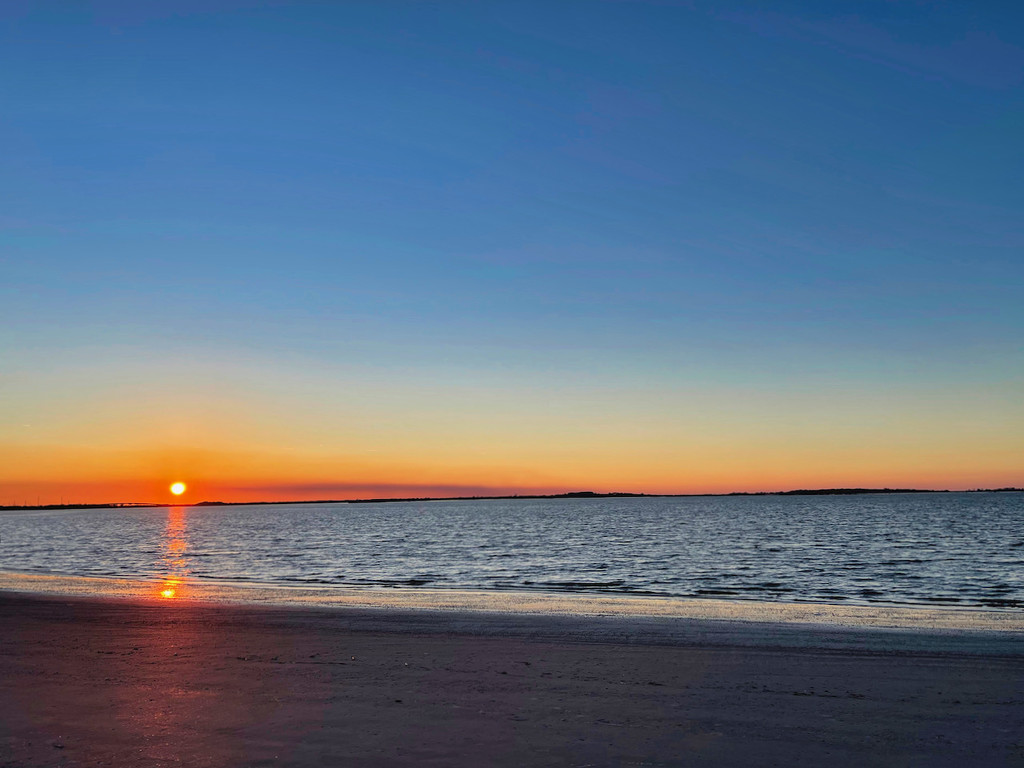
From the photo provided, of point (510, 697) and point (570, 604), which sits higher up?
point (510, 697)

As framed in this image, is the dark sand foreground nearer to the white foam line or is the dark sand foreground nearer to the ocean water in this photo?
the white foam line

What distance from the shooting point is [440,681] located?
38.3 feet

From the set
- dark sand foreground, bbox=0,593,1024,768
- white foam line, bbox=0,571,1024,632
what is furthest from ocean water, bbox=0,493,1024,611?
dark sand foreground, bbox=0,593,1024,768

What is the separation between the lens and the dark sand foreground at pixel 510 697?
8.15 meters

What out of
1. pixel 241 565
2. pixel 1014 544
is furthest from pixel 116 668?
pixel 1014 544

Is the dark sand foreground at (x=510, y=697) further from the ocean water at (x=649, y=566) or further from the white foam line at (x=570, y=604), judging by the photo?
the ocean water at (x=649, y=566)

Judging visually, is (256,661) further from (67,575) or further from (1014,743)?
(67,575)

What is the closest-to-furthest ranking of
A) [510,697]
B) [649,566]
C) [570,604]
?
[510,697]
[570,604]
[649,566]

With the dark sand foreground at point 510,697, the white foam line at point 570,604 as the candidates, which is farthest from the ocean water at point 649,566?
the dark sand foreground at point 510,697

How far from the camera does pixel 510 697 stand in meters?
10.6

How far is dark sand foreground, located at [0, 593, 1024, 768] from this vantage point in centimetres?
815

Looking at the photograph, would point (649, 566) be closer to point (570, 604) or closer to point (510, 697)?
point (570, 604)

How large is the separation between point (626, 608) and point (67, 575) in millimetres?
30081

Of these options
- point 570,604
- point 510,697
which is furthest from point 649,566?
point 510,697
